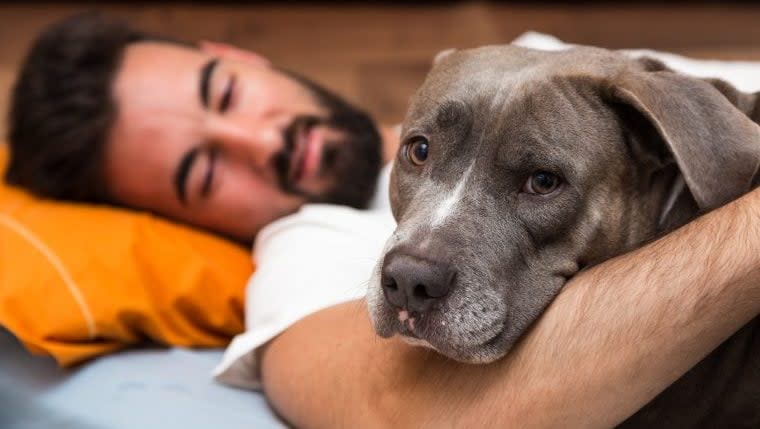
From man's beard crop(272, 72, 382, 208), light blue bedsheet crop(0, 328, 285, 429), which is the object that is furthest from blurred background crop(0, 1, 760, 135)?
light blue bedsheet crop(0, 328, 285, 429)

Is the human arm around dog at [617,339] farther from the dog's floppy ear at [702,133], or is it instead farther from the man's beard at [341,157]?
the man's beard at [341,157]

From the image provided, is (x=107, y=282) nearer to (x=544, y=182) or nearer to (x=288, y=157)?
(x=288, y=157)

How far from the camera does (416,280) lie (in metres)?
1.50

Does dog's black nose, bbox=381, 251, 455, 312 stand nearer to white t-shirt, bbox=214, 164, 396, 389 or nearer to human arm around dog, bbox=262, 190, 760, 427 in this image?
human arm around dog, bbox=262, 190, 760, 427

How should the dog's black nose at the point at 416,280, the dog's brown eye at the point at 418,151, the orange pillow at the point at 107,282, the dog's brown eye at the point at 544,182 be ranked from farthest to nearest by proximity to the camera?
the orange pillow at the point at 107,282
the dog's brown eye at the point at 418,151
the dog's brown eye at the point at 544,182
the dog's black nose at the point at 416,280

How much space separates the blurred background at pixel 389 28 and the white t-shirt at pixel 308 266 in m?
2.07

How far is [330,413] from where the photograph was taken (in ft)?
6.31

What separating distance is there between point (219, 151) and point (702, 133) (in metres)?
1.46

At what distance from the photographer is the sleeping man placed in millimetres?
1552

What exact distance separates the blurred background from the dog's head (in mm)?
2797

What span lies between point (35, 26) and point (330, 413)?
129 inches

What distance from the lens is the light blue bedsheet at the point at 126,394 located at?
7.08ft

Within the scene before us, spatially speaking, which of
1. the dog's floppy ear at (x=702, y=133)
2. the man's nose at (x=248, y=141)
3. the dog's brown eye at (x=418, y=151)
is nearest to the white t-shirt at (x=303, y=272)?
the man's nose at (x=248, y=141)

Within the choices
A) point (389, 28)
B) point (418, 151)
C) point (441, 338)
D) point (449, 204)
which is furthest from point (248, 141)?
point (389, 28)
